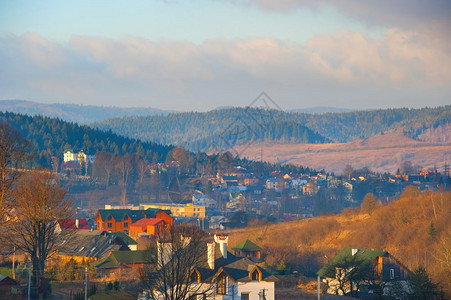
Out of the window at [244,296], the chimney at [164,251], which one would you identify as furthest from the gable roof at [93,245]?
the window at [244,296]

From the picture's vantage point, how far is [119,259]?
216 feet

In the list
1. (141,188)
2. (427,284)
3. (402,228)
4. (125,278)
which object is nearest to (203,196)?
(141,188)

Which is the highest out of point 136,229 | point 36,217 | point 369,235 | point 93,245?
point 36,217

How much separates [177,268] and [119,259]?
21436mm

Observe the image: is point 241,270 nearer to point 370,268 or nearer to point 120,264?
point 370,268

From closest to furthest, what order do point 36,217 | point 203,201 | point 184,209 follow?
point 36,217, point 184,209, point 203,201

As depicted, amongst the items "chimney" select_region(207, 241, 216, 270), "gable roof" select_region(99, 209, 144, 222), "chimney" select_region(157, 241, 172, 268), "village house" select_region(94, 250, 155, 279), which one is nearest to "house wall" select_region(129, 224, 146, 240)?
"gable roof" select_region(99, 209, 144, 222)

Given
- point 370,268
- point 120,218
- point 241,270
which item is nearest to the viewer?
point 241,270

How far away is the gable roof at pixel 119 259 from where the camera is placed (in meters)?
64.8

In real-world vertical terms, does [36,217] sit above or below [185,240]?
above

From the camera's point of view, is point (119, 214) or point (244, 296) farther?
point (119, 214)

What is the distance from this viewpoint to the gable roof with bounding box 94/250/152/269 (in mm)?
64750

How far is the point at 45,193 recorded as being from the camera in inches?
2126

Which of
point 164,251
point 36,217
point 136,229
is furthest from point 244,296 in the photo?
point 136,229
